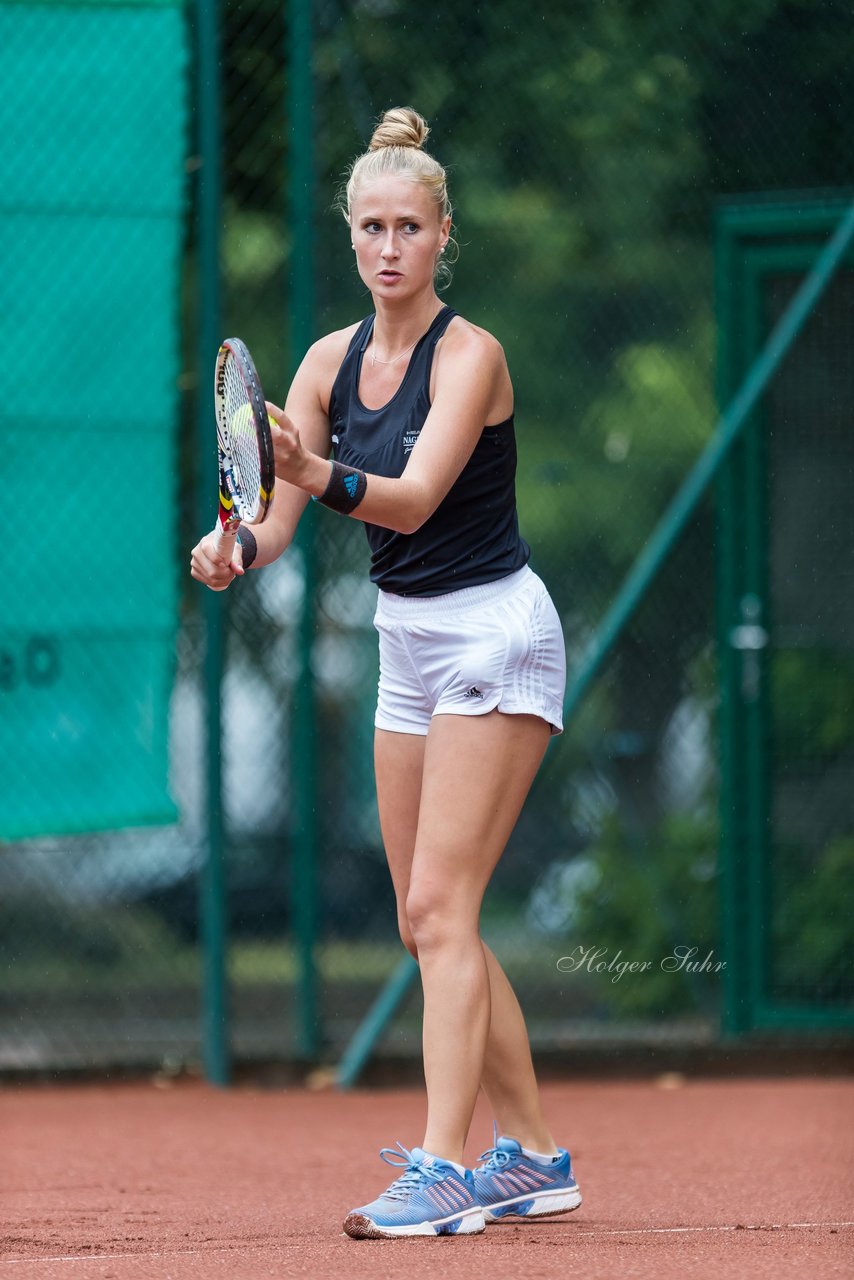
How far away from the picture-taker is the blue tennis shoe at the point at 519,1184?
A: 3504 millimetres

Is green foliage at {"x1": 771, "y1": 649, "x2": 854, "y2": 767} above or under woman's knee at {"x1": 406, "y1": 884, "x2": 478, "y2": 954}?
above

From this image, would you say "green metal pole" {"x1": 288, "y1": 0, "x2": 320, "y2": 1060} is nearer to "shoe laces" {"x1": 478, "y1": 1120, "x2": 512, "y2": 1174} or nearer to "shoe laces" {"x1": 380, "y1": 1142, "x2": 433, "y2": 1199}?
"shoe laces" {"x1": 478, "y1": 1120, "x2": 512, "y2": 1174}

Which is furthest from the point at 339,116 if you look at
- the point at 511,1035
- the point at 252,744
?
the point at 511,1035

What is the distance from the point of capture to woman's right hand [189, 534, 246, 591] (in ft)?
10.9

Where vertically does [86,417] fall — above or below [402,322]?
above

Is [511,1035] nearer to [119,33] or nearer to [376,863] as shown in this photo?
[376,863]

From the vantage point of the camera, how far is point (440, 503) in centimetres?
343

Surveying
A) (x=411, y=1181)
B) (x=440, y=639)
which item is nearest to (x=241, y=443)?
(x=440, y=639)

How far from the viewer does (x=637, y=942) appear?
18.9 ft

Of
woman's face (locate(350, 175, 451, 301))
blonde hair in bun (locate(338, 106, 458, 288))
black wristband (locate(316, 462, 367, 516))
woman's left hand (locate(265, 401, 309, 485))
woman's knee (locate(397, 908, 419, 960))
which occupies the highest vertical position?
blonde hair in bun (locate(338, 106, 458, 288))

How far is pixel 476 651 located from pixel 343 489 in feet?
1.35

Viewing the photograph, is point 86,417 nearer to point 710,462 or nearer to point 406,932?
point 710,462

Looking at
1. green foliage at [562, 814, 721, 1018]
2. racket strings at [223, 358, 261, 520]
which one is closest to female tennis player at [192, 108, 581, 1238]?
racket strings at [223, 358, 261, 520]

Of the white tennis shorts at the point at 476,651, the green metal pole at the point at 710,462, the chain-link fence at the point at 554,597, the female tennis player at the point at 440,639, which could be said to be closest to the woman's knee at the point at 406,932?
the female tennis player at the point at 440,639
